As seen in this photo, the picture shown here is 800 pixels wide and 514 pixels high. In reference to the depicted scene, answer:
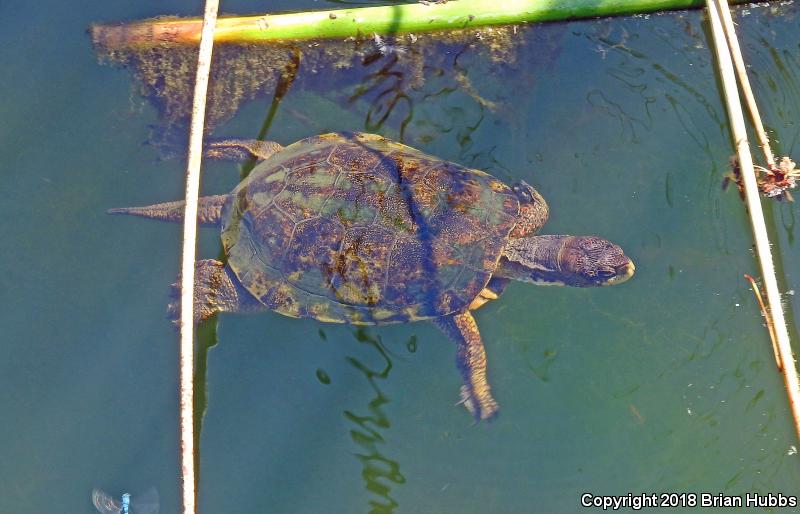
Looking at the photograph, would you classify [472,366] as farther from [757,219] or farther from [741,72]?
[741,72]

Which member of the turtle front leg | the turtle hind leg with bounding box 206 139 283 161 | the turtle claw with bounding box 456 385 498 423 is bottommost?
the turtle claw with bounding box 456 385 498 423

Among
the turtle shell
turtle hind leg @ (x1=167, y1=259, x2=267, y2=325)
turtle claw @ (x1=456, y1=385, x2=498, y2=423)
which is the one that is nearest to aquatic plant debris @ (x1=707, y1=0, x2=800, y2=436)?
the turtle shell

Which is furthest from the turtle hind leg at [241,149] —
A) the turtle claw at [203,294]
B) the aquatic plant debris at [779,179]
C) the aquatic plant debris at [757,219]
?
the aquatic plant debris at [779,179]

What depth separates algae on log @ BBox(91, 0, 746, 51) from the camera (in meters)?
4.15

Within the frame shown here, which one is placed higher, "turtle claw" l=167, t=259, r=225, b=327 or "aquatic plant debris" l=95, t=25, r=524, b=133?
"aquatic plant debris" l=95, t=25, r=524, b=133

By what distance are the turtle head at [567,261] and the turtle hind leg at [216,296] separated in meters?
1.68

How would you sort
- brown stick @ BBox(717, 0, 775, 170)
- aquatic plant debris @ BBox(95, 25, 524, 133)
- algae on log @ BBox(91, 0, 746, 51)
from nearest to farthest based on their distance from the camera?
brown stick @ BBox(717, 0, 775, 170) < algae on log @ BBox(91, 0, 746, 51) < aquatic plant debris @ BBox(95, 25, 524, 133)

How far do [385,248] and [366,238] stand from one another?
13cm

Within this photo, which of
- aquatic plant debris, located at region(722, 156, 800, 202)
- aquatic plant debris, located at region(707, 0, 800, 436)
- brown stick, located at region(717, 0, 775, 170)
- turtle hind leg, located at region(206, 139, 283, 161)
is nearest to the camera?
aquatic plant debris, located at region(707, 0, 800, 436)

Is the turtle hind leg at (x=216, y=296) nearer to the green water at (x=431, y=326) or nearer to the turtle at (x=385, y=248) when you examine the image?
the turtle at (x=385, y=248)

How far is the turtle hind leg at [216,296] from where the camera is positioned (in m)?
4.03

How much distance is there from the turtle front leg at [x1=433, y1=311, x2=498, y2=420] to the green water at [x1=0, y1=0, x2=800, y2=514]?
0.29ft

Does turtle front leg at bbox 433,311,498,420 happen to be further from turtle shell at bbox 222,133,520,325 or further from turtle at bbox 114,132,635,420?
turtle shell at bbox 222,133,520,325

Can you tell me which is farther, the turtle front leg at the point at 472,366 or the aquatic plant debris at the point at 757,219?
the turtle front leg at the point at 472,366
